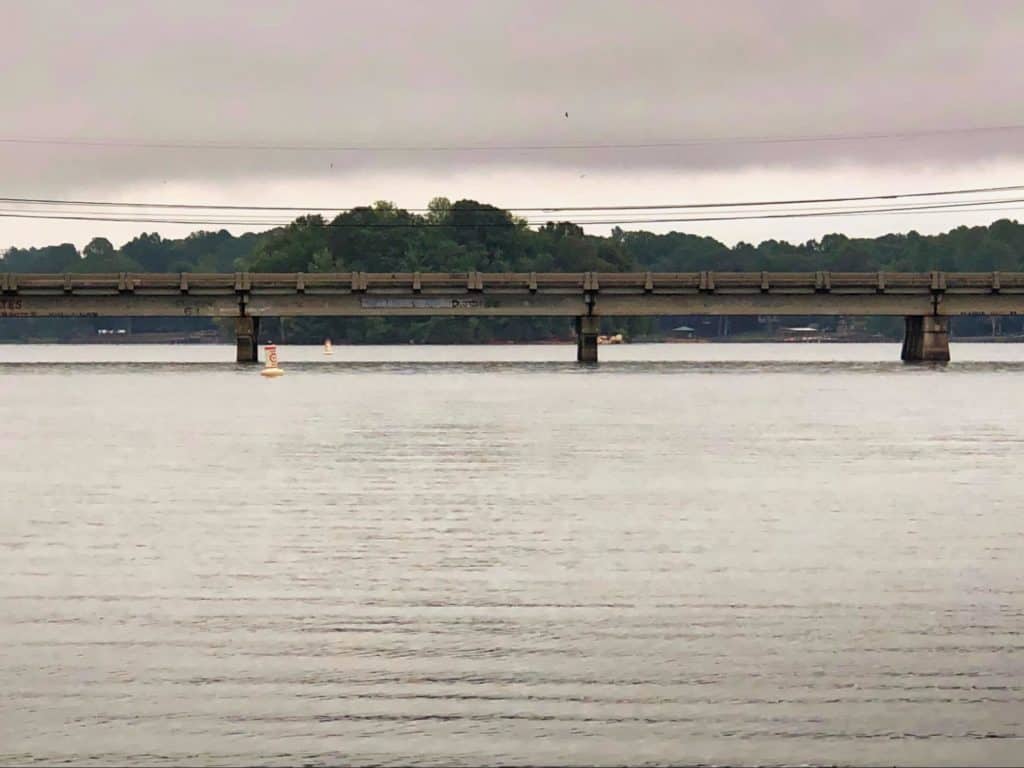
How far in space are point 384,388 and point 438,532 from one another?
6415cm

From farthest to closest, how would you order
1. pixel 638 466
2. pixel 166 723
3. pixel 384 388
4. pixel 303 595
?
pixel 384 388 → pixel 638 466 → pixel 303 595 → pixel 166 723

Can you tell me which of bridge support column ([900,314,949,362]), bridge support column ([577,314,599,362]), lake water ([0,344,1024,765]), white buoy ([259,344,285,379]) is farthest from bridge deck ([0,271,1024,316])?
lake water ([0,344,1024,765])

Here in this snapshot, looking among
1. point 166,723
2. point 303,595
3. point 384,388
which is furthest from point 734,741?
point 384,388

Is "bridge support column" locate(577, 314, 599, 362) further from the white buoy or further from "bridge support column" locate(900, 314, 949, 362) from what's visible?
"bridge support column" locate(900, 314, 949, 362)

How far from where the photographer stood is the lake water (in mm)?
12617

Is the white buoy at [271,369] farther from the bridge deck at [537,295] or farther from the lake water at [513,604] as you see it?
the lake water at [513,604]

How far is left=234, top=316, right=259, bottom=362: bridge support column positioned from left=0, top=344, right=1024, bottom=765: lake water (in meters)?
77.3

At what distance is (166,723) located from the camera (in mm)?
12852

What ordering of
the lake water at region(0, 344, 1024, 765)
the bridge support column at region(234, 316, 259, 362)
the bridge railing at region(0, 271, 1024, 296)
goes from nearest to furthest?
the lake water at region(0, 344, 1024, 765)
the bridge railing at region(0, 271, 1024, 296)
the bridge support column at region(234, 316, 259, 362)

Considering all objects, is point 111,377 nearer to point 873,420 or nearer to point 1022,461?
point 873,420

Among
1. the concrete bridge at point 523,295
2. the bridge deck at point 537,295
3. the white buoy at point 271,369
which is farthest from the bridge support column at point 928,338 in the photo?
the white buoy at point 271,369

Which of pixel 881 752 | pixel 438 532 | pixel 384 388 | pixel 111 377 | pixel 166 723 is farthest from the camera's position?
pixel 111 377

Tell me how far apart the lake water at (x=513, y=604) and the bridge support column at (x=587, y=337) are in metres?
76.8

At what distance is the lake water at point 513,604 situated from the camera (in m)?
12.6
